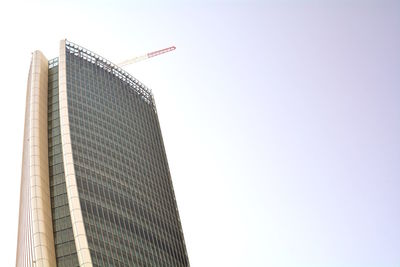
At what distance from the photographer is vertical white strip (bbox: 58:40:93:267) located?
95.0 m

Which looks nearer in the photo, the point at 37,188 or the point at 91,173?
the point at 37,188

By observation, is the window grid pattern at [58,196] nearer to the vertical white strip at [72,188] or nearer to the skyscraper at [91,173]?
the skyscraper at [91,173]

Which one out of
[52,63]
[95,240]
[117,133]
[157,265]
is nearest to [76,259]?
[95,240]

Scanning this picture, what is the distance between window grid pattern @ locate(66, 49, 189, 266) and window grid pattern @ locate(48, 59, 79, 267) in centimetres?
283

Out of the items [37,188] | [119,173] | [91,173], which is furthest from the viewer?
[119,173]

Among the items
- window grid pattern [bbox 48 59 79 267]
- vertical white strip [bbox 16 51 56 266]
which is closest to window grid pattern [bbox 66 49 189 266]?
window grid pattern [bbox 48 59 79 267]

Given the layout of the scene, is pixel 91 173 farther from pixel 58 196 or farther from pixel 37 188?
pixel 37 188

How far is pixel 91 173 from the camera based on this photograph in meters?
113

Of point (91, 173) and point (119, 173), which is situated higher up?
point (119, 173)

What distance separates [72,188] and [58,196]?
4.03 m

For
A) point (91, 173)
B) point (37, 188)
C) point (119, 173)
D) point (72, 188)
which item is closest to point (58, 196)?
point (72, 188)

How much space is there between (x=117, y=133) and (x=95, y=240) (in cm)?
4012

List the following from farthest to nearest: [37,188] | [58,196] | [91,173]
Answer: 1. [91,173]
2. [58,196]
3. [37,188]

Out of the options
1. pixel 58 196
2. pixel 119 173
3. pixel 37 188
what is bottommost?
pixel 58 196
